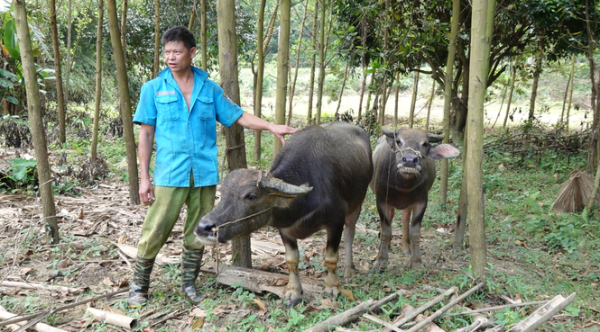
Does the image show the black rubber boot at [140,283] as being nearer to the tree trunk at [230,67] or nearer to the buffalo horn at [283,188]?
the tree trunk at [230,67]

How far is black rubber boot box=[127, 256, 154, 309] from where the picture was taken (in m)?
3.97

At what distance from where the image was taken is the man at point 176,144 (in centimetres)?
379

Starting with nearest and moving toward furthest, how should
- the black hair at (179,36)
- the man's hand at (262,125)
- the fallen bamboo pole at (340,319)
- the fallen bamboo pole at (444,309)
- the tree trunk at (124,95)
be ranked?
1. the fallen bamboo pole at (444,309)
2. the fallen bamboo pole at (340,319)
3. the black hair at (179,36)
4. the man's hand at (262,125)
5. the tree trunk at (124,95)

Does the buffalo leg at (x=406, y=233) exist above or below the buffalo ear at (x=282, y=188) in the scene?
below

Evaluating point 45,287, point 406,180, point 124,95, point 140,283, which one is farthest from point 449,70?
point 45,287

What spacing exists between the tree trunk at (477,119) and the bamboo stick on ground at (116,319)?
9.81 feet

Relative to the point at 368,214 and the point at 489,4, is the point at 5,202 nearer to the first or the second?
the point at 368,214

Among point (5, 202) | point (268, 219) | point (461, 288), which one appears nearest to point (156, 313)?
point (268, 219)

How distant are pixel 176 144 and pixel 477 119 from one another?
2580 millimetres

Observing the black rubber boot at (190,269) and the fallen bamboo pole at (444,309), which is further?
the black rubber boot at (190,269)

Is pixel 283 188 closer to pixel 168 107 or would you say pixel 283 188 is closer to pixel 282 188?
pixel 282 188

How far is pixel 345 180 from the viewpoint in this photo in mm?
4559

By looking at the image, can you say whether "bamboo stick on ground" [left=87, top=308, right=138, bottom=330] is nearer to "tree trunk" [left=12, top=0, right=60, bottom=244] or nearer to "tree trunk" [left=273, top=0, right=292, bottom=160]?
"tree trunk" [left=12, top=0, right=60, bottom=244]

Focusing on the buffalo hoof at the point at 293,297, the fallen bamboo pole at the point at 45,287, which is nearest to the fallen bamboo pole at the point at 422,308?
the buffalo hoof at the point at 293,297
